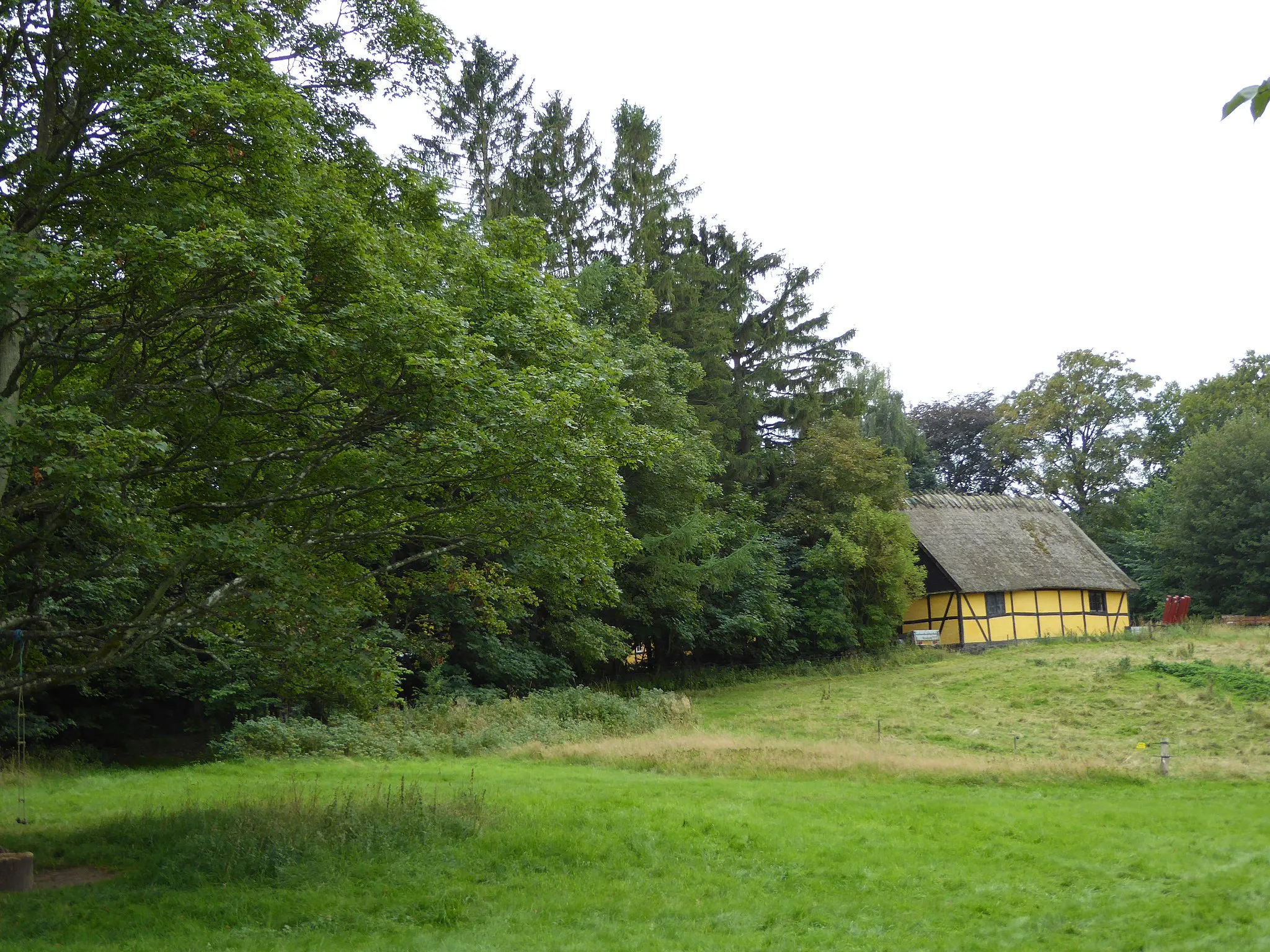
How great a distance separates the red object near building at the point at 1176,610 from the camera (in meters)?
39.3

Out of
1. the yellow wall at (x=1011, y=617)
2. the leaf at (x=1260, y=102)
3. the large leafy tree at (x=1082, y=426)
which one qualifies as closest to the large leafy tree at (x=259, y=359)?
the leaf at (x=1260, y=102)

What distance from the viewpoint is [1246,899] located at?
8.74 m

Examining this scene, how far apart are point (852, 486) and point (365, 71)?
94.7ft

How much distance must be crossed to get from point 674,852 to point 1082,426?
2147 inches

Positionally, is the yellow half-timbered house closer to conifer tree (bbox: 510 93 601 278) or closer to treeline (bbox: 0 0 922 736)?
conifer tree (bbox: 510 93 601 278)

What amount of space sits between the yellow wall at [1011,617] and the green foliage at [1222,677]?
11.3 meters

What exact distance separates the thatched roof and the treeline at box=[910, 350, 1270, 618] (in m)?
4.45

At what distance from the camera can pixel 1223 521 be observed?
42875 mm

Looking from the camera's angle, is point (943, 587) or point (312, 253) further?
point (943, 587)

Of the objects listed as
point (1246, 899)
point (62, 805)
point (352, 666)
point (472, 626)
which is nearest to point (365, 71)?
point (352, 666)

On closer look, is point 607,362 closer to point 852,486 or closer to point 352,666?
point 352,666

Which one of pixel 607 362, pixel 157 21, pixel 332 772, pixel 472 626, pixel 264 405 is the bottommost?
pixel 332 772

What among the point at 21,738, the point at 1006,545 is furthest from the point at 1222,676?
the point at 21,738

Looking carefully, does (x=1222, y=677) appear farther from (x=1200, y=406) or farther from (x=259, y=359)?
(x=1200, y=406)
